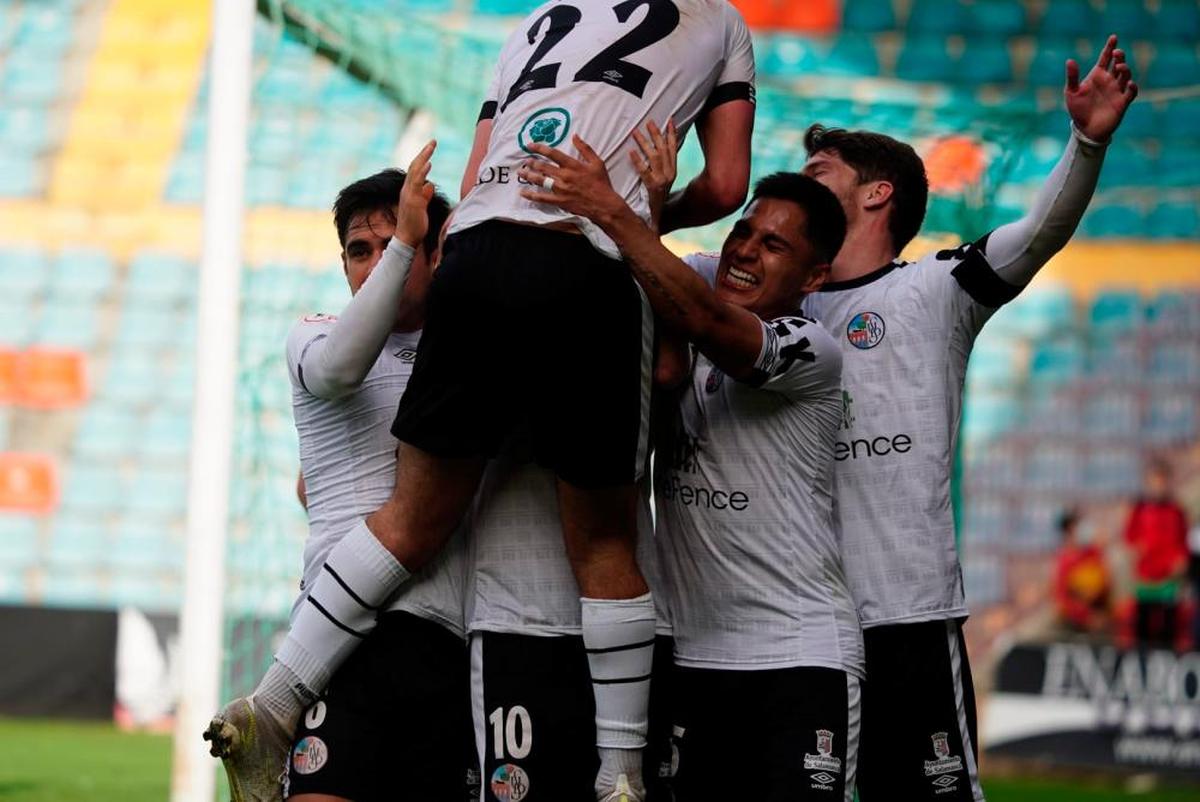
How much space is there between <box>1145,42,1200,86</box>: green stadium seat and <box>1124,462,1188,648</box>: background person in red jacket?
11.7ft

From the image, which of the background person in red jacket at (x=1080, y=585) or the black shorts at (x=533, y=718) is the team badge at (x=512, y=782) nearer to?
the black shorts at (x=533, y=718)

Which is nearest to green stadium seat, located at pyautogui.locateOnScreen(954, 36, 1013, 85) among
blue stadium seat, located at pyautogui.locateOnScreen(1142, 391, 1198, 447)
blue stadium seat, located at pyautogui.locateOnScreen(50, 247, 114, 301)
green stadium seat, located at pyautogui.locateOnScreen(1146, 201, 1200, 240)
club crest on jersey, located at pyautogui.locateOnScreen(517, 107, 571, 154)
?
green stadium seat, located at pyautogui.locateOnScreen(1146, 201, 1200, 240)

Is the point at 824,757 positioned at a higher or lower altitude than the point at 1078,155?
lower

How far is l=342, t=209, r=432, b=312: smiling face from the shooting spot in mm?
3594

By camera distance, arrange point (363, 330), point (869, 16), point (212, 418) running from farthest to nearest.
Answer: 1. point (869, 16)
2. point (212, 418)
3. point (363, 330)

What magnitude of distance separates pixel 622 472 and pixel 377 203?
0.88 meters

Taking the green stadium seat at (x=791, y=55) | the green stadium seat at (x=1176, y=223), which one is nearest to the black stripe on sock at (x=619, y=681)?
the green stadium seat at (x=1176, y=223)

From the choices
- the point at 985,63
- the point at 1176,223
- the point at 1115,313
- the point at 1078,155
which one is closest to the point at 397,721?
the point at 1078,155

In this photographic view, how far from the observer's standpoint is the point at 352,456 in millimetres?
3543

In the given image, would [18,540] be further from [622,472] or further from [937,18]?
Result: [622,472]

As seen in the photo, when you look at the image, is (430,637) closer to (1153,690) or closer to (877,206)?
(877,206)

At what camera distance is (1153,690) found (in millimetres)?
9773

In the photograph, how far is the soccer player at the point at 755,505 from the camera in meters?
3.23

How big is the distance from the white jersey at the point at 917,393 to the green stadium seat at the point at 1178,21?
10.6 metres
